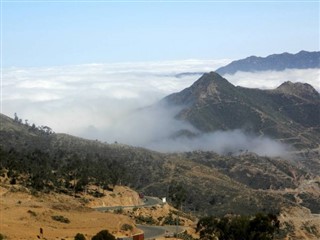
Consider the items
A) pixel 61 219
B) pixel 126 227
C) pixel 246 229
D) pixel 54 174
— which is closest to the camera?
pixel 61 219

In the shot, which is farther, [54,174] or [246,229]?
[54,174]

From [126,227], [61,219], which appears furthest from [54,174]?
[126,227]

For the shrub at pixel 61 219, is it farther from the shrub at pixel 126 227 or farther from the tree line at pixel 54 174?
the tree line at pixel 54 174

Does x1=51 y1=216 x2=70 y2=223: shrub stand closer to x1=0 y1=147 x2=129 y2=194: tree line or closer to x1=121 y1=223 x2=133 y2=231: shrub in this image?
x1=121 y1=223 x2=133 y2=231: shrub

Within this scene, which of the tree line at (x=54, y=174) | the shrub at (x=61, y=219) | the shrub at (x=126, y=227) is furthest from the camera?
the tree line at (x=54, y=174)

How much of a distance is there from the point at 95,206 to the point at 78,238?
5117 cm

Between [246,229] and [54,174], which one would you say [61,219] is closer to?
[246,229]

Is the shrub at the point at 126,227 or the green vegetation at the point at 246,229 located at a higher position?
the shrub at the point at 126,227

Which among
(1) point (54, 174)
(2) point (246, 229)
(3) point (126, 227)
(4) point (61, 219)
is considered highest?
(4) point (61, 219)

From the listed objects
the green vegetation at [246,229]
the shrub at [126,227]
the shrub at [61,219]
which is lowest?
the green vegetation at [246,229]

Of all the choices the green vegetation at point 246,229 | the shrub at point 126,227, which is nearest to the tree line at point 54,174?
the shrub at point 126,227

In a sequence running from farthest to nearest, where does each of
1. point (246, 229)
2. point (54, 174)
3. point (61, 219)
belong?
point (54, 174), point (246, 229), point (61, 219)

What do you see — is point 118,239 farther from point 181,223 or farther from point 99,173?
point 99,173

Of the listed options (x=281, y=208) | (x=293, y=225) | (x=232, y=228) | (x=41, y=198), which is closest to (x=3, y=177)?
(x=41, y=198)
